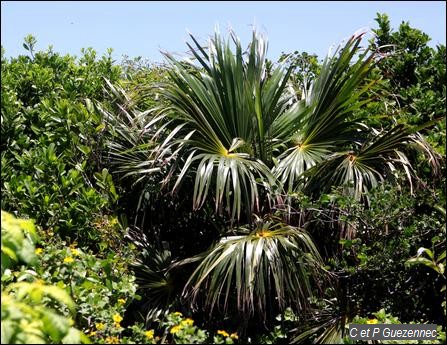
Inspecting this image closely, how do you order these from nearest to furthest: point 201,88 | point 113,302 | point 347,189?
point 113,302 → point 347,189 → point 201,88

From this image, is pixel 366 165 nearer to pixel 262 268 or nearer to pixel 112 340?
pixel 262 268

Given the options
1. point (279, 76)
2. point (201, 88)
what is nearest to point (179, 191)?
point (201, 88)

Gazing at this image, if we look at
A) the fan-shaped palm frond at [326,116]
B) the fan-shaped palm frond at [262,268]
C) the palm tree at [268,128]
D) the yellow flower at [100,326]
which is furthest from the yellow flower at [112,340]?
the fan-shaped palm frond at [326,116]

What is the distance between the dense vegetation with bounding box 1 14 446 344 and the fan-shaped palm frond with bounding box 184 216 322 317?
16mm

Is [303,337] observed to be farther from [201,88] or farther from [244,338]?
[201,88]

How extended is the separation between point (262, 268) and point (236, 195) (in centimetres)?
62

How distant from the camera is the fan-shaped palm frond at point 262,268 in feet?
17.3

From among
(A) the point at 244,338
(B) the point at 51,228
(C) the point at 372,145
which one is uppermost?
(C) the point at 372,145

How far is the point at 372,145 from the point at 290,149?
29.1 inches

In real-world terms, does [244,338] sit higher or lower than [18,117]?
lower

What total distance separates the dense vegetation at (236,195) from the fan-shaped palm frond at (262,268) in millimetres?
16

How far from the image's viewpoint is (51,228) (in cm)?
565

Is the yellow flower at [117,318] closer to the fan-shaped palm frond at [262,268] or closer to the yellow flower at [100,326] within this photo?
the yellow flower at [100,326]

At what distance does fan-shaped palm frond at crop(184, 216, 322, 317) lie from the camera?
207 inches
